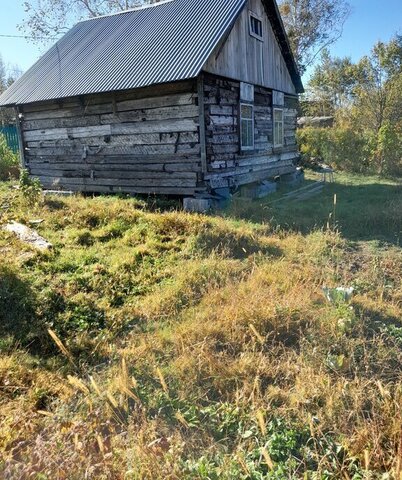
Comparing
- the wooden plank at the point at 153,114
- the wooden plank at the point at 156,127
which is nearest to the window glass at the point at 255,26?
the wooden plank at the point at 153,114

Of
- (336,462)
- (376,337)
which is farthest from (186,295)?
(336,462)

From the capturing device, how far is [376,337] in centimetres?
402

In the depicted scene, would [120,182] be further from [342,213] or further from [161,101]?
[342,213]

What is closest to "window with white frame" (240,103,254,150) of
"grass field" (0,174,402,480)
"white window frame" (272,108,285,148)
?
"white window frame" (272,108,285,148)

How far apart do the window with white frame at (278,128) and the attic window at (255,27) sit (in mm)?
2466

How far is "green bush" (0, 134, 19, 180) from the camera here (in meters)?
15.2

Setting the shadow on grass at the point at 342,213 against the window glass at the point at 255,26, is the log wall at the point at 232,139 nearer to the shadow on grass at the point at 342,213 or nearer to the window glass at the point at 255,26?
the shadow on grass at the point at 342,213

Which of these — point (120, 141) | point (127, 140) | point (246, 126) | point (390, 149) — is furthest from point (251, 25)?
point (390, 149)

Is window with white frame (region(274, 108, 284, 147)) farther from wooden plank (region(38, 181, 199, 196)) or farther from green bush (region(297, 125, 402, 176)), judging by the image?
wooden plank (region(38, 181, 199, 196))

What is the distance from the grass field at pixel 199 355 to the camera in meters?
2.62

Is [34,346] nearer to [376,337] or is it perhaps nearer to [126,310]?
[126,310]

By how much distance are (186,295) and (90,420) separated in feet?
7.29

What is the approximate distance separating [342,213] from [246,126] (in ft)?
13.3

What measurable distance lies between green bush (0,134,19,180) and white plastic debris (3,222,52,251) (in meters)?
8.41
